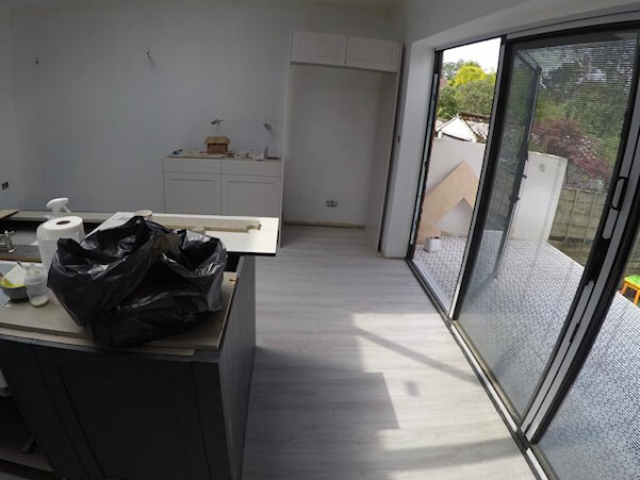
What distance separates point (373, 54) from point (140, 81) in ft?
8.45

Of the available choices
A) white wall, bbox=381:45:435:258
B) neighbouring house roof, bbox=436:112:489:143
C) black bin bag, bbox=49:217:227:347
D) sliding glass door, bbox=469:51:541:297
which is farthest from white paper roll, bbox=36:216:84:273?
neighbouring house roof, bbox=436:112:489:143

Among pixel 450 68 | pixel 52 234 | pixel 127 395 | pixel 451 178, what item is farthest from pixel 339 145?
pixel 127 395

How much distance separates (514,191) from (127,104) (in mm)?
4114

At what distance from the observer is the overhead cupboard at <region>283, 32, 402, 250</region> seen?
4.20m

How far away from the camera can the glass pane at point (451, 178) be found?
3746mm

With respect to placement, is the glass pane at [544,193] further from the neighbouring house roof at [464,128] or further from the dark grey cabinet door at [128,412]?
the neighbouring house roof at [464,128]

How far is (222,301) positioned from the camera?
143 cm

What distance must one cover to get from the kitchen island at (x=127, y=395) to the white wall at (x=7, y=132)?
4.00 meters

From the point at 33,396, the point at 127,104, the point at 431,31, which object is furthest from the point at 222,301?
the point at 127,104

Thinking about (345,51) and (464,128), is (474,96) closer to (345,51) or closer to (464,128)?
(464,128)

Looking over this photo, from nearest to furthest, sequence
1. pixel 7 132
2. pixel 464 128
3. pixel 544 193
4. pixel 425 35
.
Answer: pixel 544 193 → pixel 425 35 → pixel 7 132 → pixel 464 128

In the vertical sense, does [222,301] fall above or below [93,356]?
above

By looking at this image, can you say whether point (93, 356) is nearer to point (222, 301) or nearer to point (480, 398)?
point (222, 301)

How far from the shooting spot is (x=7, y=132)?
434 cm
